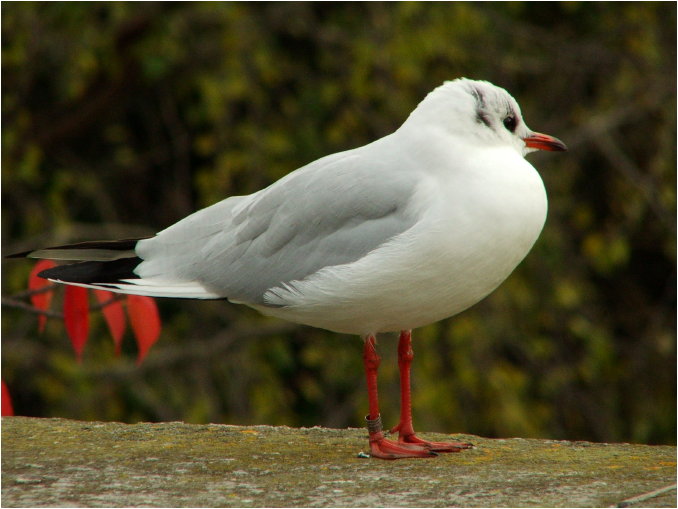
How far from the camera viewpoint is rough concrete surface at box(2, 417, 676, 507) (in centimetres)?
251

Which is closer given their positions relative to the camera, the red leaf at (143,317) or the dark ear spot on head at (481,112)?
the dark ear spot on head at (481,112)

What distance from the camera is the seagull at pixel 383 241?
277cm

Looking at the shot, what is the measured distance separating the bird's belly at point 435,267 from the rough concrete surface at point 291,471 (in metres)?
0.38

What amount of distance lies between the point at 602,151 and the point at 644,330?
1.15m

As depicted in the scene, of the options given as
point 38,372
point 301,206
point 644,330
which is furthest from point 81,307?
point 644,330

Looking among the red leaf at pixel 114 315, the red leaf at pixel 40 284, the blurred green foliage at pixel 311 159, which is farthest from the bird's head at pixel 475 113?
the blurred green foliage at pixel 311 159

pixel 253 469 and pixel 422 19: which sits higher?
pixel 422 19

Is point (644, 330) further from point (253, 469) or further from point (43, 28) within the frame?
point (253, 469)

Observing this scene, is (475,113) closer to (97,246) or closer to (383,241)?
(383,241)

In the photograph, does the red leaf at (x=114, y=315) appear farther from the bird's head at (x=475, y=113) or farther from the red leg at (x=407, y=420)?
the bird's head at (x=475, y=113)

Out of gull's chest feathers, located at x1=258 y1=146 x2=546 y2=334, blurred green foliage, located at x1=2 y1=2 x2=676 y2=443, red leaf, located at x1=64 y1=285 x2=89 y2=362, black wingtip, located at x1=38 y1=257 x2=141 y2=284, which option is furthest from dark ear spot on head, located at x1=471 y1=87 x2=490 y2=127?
blurred green foliage, located at x1=2 y1=2 x2=676 y2=443

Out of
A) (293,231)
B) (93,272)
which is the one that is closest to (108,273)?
(93,272)

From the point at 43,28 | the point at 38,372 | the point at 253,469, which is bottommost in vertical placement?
the point at 253,469

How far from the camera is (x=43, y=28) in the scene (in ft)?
19.1
